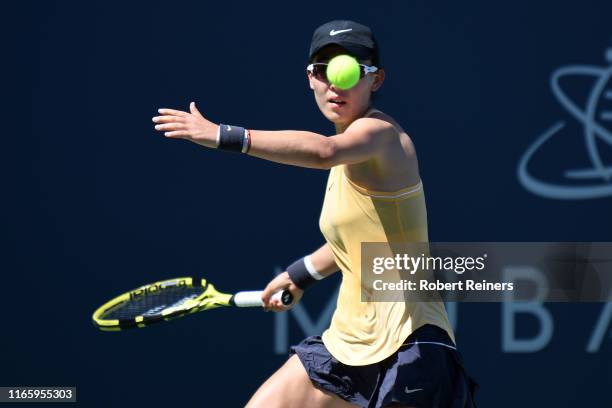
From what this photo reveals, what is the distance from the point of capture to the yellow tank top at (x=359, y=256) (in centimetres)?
352

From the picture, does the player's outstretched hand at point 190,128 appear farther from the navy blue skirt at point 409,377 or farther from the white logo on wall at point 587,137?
the white logo on wall at point 587,137

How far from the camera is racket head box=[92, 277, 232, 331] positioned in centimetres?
409

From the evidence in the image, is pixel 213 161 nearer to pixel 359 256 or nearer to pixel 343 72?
pixel 359 256

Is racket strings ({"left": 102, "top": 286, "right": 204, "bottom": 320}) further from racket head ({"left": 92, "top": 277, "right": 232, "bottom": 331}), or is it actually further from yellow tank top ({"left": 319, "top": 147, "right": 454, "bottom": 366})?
yellow tank top ({"left": 319, "top": 147, "right": 454, "bottom": 366})

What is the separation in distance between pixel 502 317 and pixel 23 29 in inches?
91.1

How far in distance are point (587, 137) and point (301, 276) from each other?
1774 mm

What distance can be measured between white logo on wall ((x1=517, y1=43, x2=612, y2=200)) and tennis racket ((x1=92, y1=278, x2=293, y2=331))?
158 centimetres

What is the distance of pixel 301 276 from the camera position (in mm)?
4008

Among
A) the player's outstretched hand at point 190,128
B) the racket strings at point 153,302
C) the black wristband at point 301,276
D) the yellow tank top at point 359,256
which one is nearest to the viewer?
the player's outstretched hand at point 190,128

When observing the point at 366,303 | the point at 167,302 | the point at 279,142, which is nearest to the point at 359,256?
the point at 366,303

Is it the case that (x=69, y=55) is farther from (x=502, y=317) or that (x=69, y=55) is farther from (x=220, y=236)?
(x=502, y=317)

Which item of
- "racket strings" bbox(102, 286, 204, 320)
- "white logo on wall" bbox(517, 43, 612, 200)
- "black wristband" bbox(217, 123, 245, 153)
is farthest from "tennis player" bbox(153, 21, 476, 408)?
"white logo on wall" bbox(517, 43, 612, 200)

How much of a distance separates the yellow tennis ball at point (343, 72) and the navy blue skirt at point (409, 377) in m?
0.72

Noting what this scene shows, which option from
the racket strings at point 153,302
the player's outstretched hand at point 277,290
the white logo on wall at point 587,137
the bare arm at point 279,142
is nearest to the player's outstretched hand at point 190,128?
the bare arm at point 279,142
